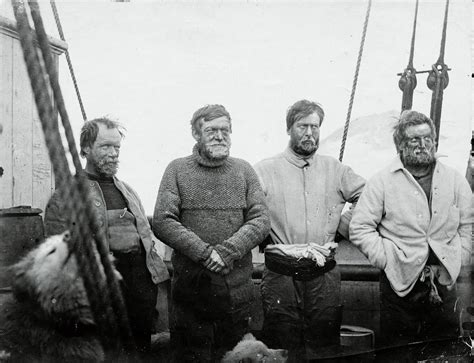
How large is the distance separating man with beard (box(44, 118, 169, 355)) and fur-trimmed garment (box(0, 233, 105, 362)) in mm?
708

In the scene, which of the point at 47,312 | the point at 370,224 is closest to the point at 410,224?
the point at 370,224

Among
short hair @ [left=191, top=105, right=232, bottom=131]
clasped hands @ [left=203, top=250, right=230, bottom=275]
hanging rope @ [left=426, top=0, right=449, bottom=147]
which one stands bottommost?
clasped hands @ [left=203, top=250, right=230, bottom=275]

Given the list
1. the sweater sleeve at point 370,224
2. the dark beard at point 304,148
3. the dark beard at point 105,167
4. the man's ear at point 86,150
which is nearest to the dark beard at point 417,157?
the sweater sleeve at point 370,224

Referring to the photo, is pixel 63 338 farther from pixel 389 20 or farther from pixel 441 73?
pixel 389 20

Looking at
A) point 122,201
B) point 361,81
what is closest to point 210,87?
point 361,81

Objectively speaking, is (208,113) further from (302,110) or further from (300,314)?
(300,314)

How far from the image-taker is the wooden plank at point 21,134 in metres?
2.73

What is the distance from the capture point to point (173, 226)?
2490 mm

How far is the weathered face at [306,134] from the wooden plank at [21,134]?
1322 millimetres

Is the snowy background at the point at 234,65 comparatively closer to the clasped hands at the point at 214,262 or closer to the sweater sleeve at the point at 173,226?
the sweater sleeve at the point at 173,226

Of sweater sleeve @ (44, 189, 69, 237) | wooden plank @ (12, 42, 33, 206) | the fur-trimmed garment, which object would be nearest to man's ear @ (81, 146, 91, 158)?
sweater sleeve @ (44, 189, 69, 237)

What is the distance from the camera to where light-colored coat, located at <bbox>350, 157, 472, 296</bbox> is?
2596 millimetres

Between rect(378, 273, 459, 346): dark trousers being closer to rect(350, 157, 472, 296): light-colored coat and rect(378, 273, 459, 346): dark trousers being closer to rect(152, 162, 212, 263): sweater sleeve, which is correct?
rect(350, 157, 472, 296): light-colored coat

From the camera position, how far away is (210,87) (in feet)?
14.1
